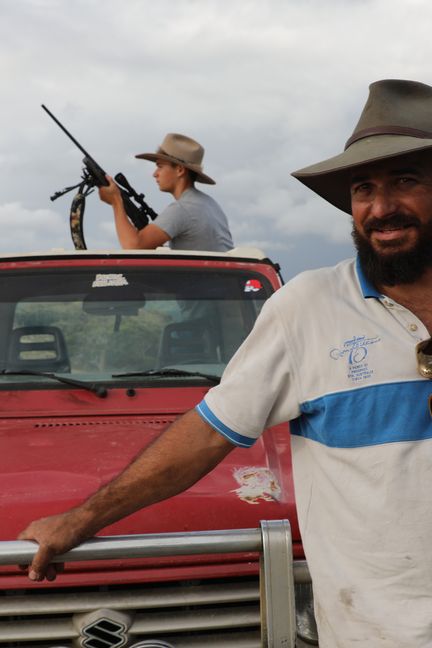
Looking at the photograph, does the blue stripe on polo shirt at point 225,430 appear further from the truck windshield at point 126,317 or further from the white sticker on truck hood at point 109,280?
the white sticker on truck hood at point 109,280

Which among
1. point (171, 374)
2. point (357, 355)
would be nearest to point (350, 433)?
point (357, 355)

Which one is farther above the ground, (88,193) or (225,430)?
(88,193)

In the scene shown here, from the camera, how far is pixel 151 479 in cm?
197

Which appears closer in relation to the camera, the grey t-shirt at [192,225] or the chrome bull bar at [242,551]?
the chrome bull bar at [242,551]

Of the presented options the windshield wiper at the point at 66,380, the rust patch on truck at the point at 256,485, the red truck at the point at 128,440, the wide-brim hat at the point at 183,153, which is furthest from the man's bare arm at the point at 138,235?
the rust patch on truck at the point at 256,485

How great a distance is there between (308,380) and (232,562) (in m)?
0.57

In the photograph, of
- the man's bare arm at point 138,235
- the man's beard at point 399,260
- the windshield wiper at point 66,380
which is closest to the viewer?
the man's beard at point 399,260

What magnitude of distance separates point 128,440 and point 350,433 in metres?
1.01

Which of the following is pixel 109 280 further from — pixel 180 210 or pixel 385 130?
pixel 385 130

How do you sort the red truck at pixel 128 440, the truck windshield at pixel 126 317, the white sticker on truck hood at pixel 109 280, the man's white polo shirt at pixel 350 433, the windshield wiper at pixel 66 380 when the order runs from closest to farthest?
1. the man's white polo shirt at pixel 350 433
2. the red truck at pixel 128 440
3. the windshield wiper at pixel 66 380
4. the truck windshield at pixel 126 317
5. the white sticker on truck hood at pixel 109 280

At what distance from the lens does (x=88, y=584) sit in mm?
2117

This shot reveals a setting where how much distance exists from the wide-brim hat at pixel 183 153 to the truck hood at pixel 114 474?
2703mm

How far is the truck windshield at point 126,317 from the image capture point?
11.1ft

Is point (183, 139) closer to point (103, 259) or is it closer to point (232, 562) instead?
point (103, 259)
